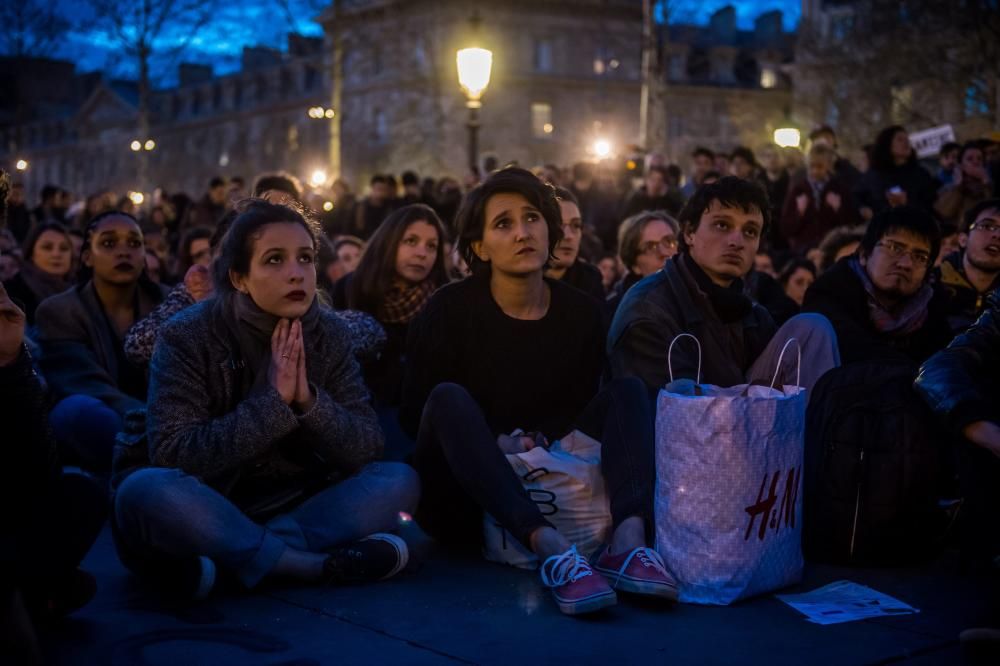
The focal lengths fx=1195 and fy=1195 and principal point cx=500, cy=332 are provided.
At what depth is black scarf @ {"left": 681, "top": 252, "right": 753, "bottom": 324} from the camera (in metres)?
5.31

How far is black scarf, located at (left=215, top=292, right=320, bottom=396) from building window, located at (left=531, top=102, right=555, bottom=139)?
53270 millimetres

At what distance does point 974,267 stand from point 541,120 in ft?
167

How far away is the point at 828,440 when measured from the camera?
16.0ft

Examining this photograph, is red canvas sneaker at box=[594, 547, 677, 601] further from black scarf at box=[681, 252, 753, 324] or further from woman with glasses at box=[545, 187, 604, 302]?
woman with glasses at box=[545, 187, 604, 302]

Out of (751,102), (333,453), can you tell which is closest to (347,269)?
(333,453)

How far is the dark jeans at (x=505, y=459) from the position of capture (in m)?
4.46

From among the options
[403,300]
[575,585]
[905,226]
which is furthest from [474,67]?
[575,585]

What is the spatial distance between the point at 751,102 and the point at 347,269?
2124 inches

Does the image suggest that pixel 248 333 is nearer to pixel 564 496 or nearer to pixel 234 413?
pixel 234 413

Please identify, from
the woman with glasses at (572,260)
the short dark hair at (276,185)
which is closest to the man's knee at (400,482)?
the woman with glasses at (572,260)

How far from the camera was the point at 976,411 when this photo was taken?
435 centimetres

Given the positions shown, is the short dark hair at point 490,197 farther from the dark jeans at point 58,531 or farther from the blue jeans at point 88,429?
the blue jeans at point 88,429

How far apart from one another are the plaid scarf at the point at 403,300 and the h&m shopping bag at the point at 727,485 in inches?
161

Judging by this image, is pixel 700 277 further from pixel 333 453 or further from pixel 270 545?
pixel 270 545
